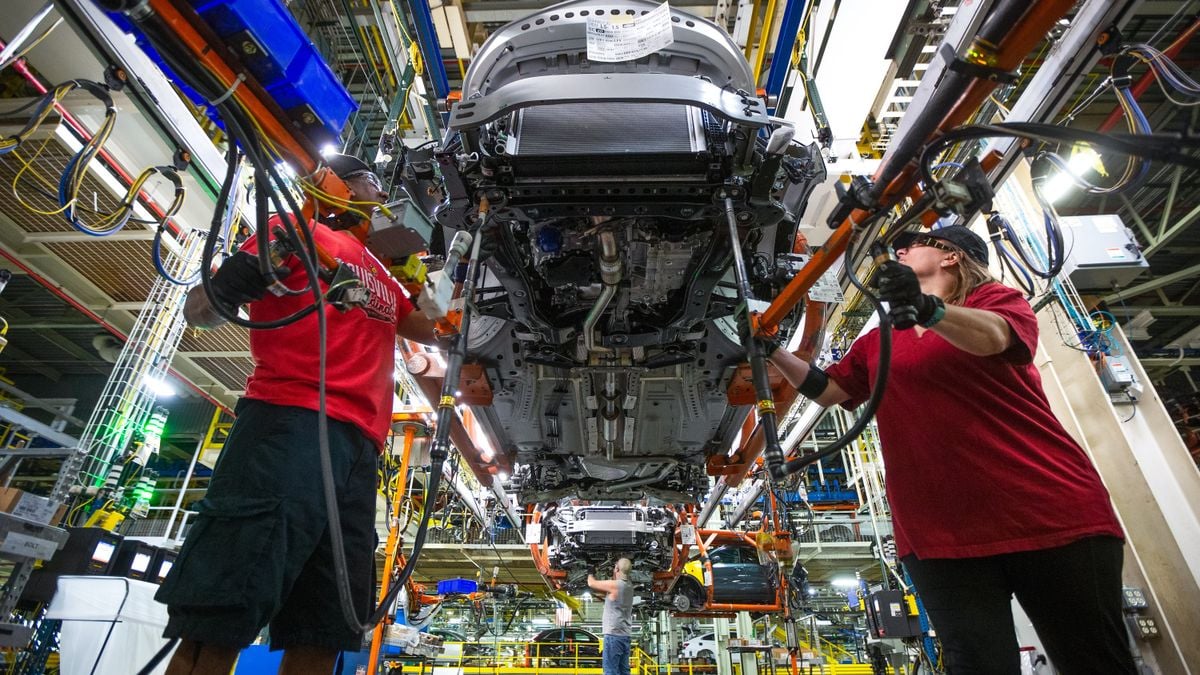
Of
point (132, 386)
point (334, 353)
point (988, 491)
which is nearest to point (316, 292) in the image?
point (334, 353)

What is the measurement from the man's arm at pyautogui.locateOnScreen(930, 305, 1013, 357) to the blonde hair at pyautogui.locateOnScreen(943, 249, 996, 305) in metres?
0.34

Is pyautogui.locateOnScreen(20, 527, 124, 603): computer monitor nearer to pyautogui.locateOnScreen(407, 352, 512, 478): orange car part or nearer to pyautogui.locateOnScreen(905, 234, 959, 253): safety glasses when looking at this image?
pyautogui.locateOnScreen(407, 352, 512, 478): orange car part

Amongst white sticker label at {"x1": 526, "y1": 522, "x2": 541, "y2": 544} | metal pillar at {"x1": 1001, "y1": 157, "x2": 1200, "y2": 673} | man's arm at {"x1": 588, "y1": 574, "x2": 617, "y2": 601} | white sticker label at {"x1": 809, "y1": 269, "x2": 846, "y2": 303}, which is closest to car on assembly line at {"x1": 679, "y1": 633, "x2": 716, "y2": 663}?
man's arm at {"x1": 588, "y1": 574, "x2": 617, "y2": 601}

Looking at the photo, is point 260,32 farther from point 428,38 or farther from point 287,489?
point 428,38

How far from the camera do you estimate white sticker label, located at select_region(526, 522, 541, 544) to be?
21.2 feet

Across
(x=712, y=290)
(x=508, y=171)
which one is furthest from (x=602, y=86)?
(x=712, y=290)

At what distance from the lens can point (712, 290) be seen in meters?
2.24

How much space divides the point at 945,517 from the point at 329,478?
5.35ft

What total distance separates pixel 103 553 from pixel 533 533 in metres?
4.00

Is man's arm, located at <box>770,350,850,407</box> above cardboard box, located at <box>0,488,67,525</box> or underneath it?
above

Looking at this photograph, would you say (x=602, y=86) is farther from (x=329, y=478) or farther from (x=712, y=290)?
(x=329, y=478)

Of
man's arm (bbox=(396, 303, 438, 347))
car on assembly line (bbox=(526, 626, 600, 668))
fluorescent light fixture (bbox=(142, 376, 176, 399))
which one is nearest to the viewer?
man's arm (bbox=(396, 303, 438, 347))

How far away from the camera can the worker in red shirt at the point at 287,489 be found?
1.12m

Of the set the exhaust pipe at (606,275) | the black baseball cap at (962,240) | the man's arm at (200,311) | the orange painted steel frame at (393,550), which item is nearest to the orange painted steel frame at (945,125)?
the black baseball cap at (962,240)
